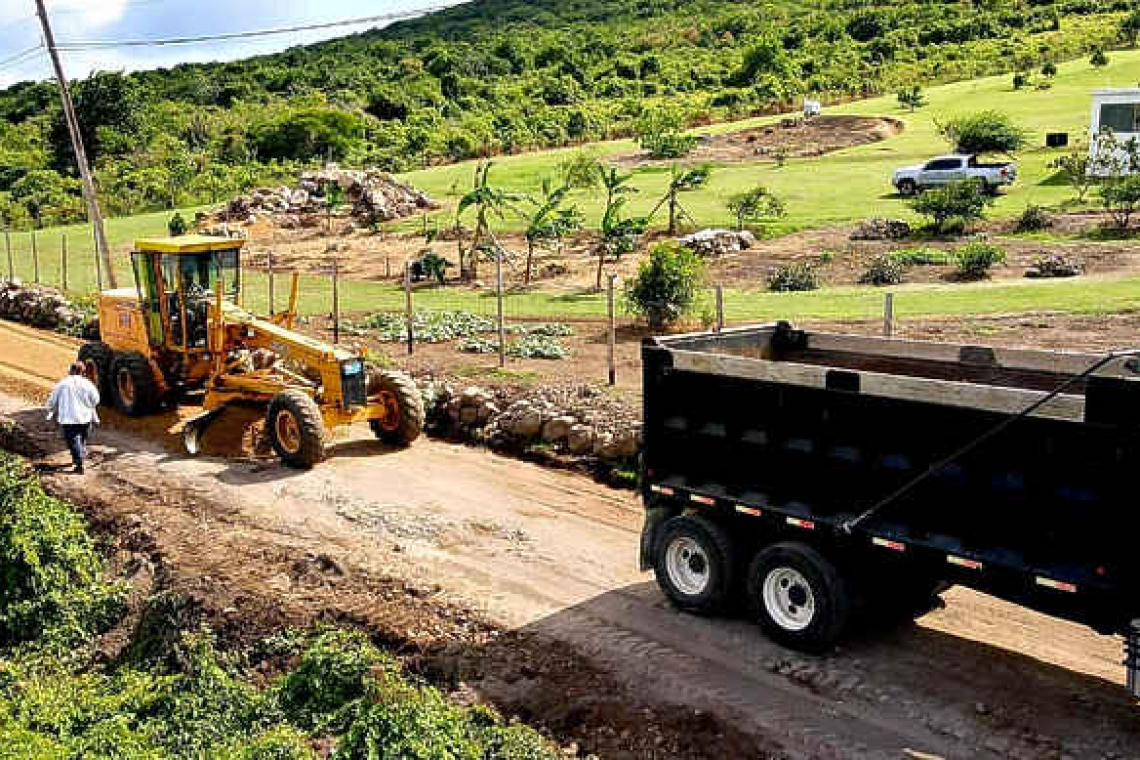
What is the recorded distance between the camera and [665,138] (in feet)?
196

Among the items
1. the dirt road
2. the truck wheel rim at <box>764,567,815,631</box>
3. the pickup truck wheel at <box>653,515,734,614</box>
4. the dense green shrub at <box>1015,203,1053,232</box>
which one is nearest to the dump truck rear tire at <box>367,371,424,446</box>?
the dirt road

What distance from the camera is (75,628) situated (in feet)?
44.1

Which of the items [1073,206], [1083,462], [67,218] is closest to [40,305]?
[1083,462]

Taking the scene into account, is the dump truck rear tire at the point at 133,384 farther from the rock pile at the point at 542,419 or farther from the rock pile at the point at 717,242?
the rock pile at the point at 717,242

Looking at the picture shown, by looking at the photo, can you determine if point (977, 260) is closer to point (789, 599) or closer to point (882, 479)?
point (789, 599)

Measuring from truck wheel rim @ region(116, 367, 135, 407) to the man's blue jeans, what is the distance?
2.05 m

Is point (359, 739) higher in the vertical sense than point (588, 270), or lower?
lower

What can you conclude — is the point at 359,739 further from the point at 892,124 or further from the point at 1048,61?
the point at 1048,61

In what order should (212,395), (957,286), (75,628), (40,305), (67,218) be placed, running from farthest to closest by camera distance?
1. (67,218)
2. (40,305)
3. (957,286)
4. (212,395)
5. (75,628)

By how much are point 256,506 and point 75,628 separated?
2.76 metres

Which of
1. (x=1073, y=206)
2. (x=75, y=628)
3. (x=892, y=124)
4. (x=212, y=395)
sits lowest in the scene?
(x=75, y=628)

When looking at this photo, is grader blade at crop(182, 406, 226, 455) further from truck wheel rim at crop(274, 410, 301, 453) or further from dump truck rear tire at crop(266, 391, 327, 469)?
truck wheel rim at crop(274, 410, 301, 453)

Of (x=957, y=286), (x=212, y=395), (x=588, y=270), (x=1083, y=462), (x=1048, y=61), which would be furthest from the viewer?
(x=1048, y=61)

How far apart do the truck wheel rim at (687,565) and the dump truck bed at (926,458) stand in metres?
0.38
